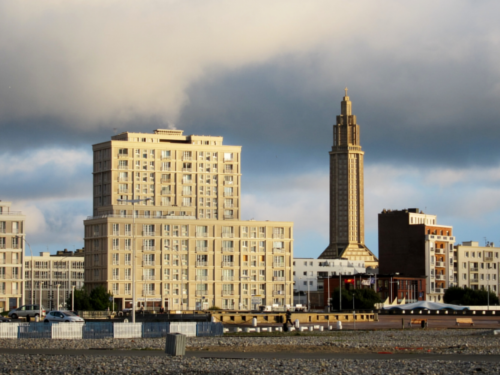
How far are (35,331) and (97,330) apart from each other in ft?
13.9

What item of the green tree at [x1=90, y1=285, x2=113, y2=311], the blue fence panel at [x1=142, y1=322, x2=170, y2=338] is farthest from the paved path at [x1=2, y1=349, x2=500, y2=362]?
the green tree at [x1=90, y1=285, x2=113, y2=311]

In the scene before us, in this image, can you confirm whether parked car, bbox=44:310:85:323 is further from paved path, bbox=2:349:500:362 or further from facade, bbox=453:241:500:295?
facade, bbox=453:241:500:295

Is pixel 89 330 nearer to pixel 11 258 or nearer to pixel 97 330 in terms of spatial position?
pixel 97 330

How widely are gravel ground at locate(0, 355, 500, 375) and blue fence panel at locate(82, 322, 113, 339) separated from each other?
1842cm

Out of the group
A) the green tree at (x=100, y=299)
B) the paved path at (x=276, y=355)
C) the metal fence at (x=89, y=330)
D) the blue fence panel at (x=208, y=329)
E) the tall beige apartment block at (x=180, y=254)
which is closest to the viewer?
the paved path at (x=276, y=355)

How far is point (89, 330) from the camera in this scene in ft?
197

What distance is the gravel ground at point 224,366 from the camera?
34969 millimetres

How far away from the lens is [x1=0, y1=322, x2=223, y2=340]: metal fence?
59.2 metres

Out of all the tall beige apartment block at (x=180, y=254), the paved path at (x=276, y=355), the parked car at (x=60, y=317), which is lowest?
the parked car at (x=60, y=317)

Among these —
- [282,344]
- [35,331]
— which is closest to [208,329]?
[282,344]

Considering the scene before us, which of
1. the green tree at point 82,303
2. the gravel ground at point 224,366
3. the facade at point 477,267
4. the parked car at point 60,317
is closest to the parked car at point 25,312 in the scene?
the parked car at point 60,317

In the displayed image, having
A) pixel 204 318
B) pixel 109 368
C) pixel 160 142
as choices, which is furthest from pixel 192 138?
pixel 109 368

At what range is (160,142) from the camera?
18038 centimetres

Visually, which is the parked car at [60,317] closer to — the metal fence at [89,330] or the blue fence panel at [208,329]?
the metal fence at [89,330]
